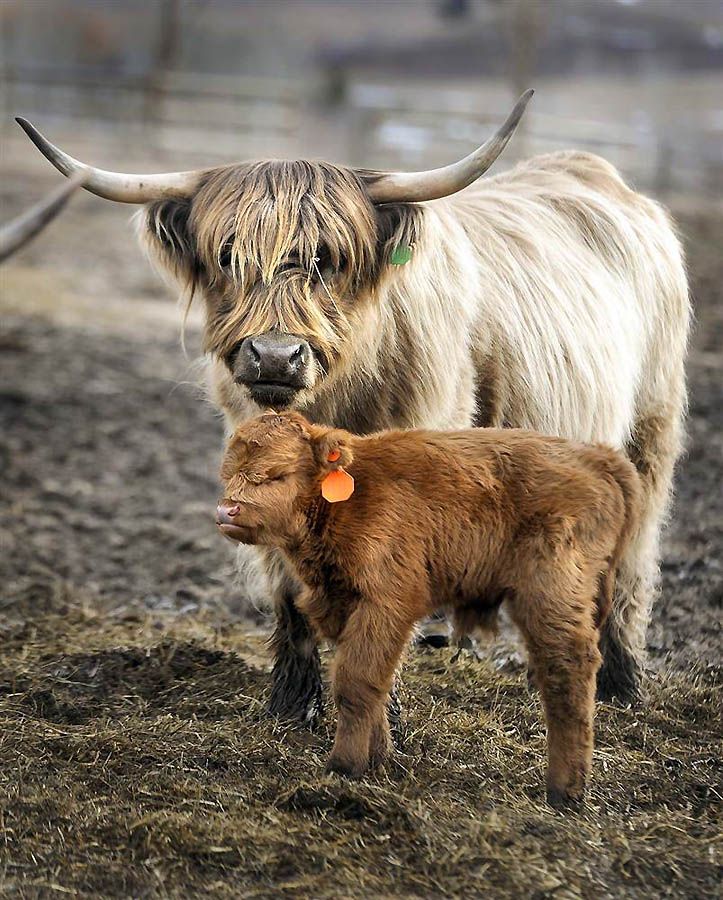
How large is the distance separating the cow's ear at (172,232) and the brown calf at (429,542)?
45.2 inches

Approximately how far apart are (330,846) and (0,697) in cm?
155

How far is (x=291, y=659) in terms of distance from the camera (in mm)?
4250

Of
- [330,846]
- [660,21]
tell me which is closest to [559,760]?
[330,846]

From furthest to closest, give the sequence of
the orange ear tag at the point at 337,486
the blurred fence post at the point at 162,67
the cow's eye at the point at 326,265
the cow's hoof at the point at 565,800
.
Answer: the blurred fence post at the point at 162,67 → the cow's eye at the point at 326,265 → the cow's hoof at the point at 565,800 → the orange ear tag at the point at 337,486

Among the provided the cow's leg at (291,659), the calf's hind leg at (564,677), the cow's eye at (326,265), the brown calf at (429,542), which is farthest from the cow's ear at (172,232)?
the calf's hind leg at (564,677)

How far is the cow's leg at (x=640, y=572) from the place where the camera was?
4.61m

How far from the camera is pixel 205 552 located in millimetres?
6285

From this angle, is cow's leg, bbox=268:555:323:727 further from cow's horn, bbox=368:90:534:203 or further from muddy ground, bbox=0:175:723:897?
cow's horn, bbox=368:90:534:203

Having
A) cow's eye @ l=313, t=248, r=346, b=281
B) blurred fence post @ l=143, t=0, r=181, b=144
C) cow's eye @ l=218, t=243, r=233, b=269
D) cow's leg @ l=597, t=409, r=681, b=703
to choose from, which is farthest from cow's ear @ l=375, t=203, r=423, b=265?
blurred fence post @ l=143, t=0, r=181, b=144

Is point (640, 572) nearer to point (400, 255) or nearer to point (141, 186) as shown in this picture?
point (400, 255)

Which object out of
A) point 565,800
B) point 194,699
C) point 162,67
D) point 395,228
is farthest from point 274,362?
point 162,67

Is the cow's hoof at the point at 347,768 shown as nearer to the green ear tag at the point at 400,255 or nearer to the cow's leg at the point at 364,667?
the cow's leg at the point at 364,667

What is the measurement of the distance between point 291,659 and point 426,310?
1.21m

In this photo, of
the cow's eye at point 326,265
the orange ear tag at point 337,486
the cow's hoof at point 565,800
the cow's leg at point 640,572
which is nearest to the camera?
the orange ear tag at point 337,486
